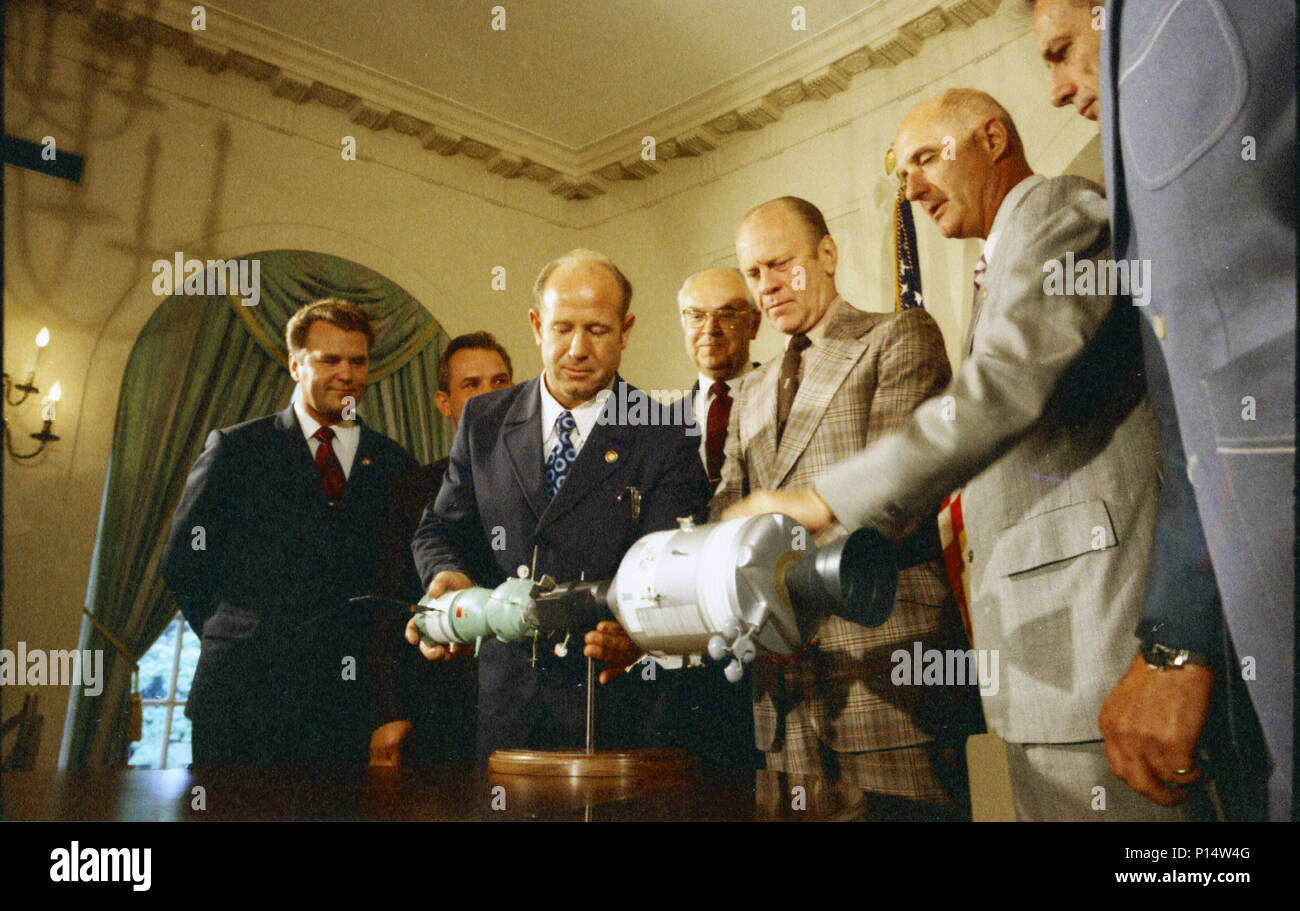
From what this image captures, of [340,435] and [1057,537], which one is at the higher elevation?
[340,435]

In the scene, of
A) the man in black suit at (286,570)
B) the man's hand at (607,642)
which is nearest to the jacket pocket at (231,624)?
the man in black suit at (286,570)

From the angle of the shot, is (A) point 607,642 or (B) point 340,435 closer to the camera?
(A) point 607,642

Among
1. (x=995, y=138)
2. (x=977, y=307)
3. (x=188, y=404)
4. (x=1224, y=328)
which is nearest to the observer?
(x=1224, y=328)

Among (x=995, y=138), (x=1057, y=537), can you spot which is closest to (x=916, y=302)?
(x=995, y=138)

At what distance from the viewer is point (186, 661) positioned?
1673 mm

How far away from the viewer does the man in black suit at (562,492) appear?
1560mm

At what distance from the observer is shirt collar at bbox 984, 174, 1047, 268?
4.44 feet

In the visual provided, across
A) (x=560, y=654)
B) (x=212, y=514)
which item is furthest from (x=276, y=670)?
(x=560, y=654)

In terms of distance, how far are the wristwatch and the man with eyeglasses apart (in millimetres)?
769

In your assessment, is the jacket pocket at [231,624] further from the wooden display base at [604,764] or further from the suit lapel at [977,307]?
the suit lapel at [977,307]

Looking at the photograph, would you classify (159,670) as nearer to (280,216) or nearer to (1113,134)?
(280,216)

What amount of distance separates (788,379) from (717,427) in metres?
0.17

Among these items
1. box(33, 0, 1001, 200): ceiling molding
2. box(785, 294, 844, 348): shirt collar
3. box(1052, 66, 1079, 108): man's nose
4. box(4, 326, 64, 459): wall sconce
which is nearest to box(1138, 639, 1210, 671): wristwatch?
box(785, 294, 844, 348): shirt collar

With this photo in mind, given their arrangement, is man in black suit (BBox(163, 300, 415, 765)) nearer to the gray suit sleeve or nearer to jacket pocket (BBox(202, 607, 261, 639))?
jacket pocket (BBox(202, 607, 261, 639))
